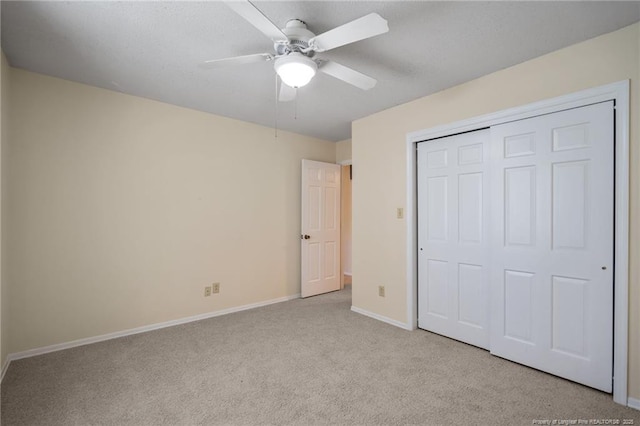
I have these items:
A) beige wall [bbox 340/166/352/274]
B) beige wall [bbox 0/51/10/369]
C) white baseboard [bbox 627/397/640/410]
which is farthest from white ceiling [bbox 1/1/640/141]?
beige wall [bbox 340/166/352/274]

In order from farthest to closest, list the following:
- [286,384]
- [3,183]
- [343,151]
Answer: [343,151] < [3,183] < [286,384]

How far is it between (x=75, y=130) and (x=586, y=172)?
13.8ft

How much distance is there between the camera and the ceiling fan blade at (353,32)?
1453 millimetres

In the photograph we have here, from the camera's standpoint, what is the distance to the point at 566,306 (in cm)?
223

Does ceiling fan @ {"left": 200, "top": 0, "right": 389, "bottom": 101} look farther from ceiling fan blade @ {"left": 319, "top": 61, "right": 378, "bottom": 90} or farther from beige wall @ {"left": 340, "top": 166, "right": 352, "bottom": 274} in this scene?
beige wall @ {"left": 340, "top": 166, "right": 352, "bottom": 274}

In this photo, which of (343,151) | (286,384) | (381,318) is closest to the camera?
(286,384)

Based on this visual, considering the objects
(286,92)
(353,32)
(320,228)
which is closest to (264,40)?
(286,92)

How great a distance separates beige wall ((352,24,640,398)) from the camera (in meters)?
1.94

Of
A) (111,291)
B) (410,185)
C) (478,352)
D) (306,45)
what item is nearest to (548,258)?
(478,352)

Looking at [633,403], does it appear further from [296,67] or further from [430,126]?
[296,67]

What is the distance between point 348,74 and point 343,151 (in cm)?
291

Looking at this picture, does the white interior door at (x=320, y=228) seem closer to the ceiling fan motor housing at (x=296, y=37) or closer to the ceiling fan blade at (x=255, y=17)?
the ceiling fan motor housing at (x=296, y=37)

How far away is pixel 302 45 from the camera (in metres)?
1.88

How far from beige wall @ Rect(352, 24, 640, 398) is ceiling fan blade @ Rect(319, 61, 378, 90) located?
1269 mm
